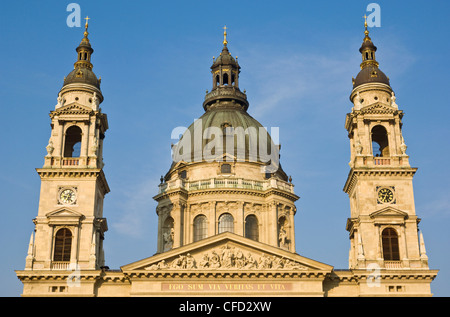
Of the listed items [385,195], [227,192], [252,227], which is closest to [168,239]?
[227,192]

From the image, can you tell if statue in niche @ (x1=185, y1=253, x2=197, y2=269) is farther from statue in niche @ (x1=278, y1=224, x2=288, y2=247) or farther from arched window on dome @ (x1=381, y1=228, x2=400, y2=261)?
statue in niche @ (x1=278, y1=224, x2=288, y2=247)

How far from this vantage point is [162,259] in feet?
164

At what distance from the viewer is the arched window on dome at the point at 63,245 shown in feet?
168

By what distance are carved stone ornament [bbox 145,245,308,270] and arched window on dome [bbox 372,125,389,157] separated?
13088 millimetres

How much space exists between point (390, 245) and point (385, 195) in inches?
151

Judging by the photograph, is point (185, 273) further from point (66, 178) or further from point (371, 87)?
point (371, 87)

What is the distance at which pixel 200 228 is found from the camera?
6388 cm

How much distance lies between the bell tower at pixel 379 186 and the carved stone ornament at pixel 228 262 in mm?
5908

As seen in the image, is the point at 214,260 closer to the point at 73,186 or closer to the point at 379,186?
the point at 73,186

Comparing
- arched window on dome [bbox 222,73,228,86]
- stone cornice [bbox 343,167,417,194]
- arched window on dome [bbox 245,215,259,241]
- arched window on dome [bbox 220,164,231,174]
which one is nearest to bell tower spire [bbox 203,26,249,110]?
arched window on dome [bbox 222,73,228,86]

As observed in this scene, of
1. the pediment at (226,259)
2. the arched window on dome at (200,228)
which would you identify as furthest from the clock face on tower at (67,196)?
the arched window on dome at (200,228)
